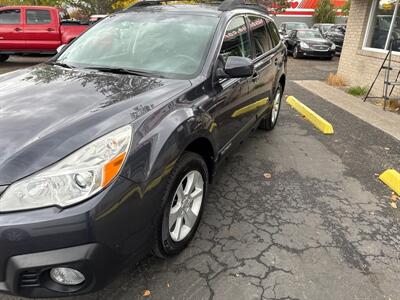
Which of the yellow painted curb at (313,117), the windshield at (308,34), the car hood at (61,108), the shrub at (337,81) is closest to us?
the car hood at (61,108)

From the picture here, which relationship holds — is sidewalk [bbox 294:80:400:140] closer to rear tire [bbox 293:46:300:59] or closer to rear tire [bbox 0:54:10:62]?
rear tire [bbox 293:46:300:59]

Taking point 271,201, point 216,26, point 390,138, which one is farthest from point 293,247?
point 390,138

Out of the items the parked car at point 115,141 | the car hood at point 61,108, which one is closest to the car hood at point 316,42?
the parked car at point 115,141

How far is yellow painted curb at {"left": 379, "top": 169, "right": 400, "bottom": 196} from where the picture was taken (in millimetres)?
3779

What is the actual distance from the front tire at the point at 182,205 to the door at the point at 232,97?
447 millimetres

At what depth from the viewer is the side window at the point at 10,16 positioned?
10930 mm

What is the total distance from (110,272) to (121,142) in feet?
2.23

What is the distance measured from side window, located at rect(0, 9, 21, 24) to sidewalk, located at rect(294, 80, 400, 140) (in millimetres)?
9025

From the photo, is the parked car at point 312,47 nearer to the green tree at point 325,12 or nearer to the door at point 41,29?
the door at point 41,29

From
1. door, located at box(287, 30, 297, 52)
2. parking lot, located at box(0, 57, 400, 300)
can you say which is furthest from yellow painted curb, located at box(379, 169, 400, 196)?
door, located at box(287, 30, 297, 52)

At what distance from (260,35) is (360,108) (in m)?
4.02

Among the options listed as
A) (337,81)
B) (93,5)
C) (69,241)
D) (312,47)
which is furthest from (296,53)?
(69,241)

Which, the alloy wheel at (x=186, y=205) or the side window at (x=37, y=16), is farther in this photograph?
the side window at (x=37, y=16)

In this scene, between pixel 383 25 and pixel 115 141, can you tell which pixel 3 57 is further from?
pixel 115 141
